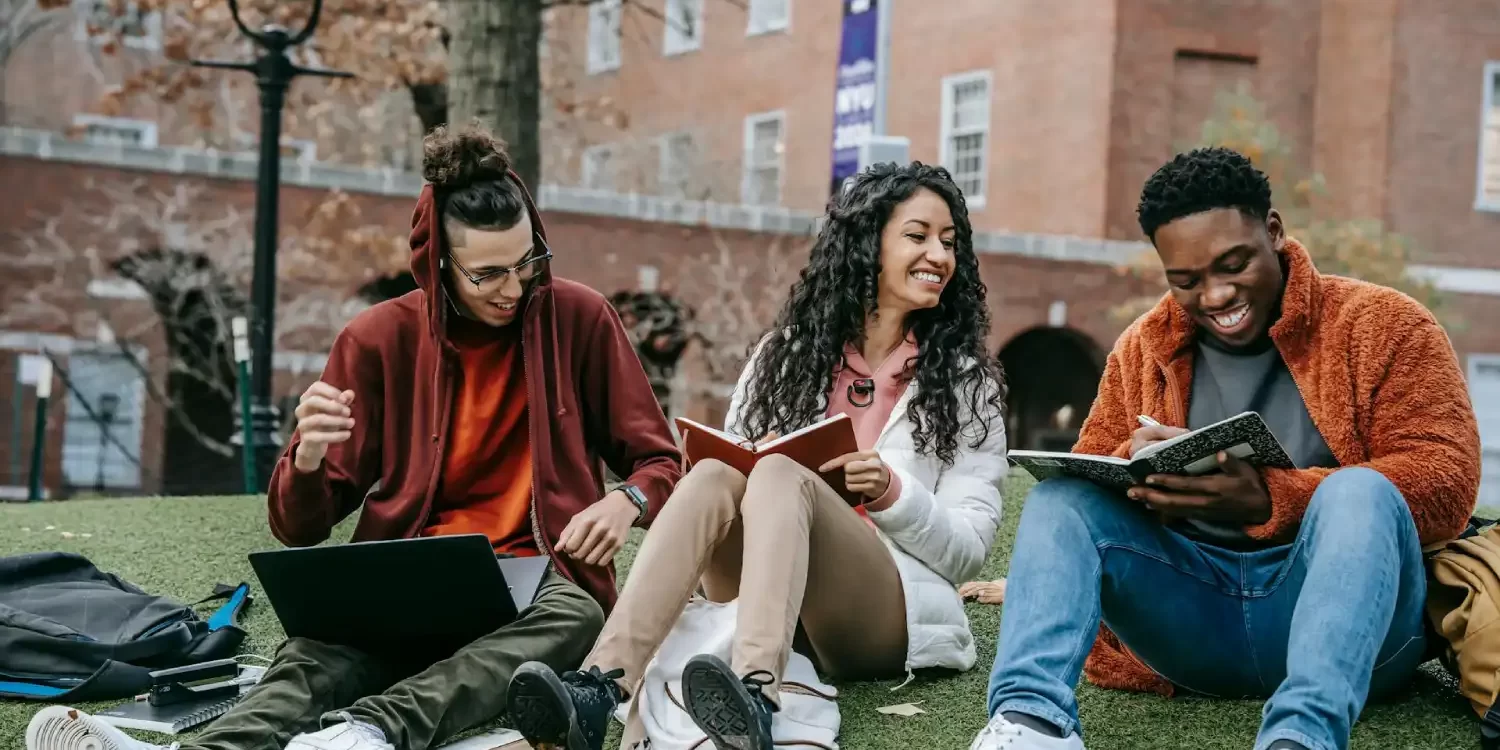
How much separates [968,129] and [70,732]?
20983 millimetres

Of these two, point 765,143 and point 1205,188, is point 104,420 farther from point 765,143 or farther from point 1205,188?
point 1205,188

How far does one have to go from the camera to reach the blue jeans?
2836 mm

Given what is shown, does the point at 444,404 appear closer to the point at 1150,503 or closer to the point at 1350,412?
the point at 1150,503

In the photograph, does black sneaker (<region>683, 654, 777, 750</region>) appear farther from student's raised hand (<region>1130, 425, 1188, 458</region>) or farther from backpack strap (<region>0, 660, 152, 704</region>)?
backpack strap (<region>0, 660, 152, 704</region>)

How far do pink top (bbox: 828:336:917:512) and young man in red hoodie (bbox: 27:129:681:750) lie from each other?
1.54ft

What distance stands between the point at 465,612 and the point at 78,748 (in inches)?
32.6

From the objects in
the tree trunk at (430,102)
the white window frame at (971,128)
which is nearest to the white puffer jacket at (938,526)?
the tree trunk at (430,102)

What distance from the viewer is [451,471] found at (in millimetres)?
3955

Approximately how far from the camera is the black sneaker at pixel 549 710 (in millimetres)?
2986

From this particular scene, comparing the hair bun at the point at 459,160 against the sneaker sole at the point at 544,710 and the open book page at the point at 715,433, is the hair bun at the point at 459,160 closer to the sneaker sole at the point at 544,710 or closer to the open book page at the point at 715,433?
the open book page at the point at 715,433

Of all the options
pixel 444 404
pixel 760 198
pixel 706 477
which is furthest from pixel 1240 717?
pixel 760 198

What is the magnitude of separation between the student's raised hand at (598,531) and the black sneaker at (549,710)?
66 cm

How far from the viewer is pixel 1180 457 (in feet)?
10.2

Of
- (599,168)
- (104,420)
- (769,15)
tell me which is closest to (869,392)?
(104,420)
